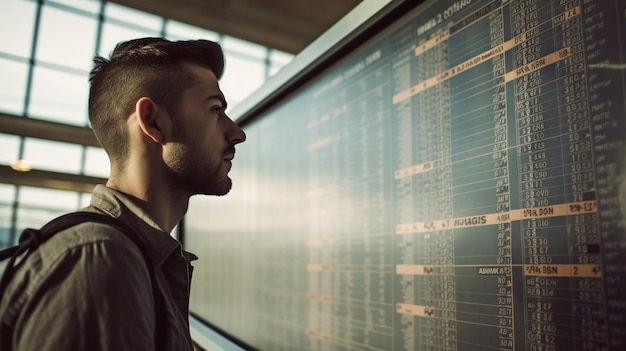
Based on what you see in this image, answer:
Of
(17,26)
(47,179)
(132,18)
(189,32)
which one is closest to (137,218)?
(189,32)

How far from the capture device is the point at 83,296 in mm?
553

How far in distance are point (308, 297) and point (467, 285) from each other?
633 millimetres

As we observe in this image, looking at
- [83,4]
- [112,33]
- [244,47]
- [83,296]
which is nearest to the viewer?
[83,296]

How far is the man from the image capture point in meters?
0.60

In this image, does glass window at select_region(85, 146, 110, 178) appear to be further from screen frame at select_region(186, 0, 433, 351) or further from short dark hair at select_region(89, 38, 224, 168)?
short dark hair at select_region(89, 38, 224, 168)

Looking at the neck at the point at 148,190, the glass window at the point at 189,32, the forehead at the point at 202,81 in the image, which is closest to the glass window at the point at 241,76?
the glass window at the point at 189,32

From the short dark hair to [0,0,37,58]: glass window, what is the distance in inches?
273

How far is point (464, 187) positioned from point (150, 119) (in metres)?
0.59

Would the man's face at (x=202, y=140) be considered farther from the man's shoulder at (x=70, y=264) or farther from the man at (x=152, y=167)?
the man's shoulder at (x=70, y=264)

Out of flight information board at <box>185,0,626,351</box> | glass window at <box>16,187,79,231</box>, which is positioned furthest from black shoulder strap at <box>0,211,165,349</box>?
glass window at <box>16,187,79,231</box>

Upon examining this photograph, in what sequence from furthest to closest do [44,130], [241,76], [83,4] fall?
[241,76]
[83,4]
[44,130]

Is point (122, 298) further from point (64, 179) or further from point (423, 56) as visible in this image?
point (64, 179)

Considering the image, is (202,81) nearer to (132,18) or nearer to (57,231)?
(57,231)

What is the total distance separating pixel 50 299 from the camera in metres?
0.56
